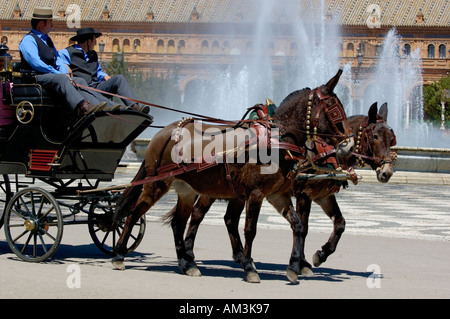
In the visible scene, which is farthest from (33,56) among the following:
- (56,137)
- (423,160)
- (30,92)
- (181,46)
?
(181,46)

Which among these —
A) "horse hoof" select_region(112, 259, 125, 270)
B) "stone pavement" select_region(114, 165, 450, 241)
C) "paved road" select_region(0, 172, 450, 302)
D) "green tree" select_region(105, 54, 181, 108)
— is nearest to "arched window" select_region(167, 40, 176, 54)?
"green tree" select_region(105, 54, 181, 108)

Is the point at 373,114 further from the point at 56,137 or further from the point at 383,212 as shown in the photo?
the point at 383,212

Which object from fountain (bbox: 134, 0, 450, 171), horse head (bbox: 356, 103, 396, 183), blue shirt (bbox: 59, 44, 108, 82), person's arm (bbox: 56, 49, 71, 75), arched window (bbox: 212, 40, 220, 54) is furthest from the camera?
arched window (bbox: 212, 40, 220, 54)

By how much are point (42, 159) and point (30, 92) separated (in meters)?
0.48

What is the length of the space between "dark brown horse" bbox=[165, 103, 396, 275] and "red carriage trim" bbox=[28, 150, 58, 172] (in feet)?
3.02

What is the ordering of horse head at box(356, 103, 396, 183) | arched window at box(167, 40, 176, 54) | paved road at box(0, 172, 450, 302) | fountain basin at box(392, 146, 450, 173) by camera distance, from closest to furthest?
paved road at box(0, 172, 450, 302) < horse head at box(356, 103, 396, 183) < fountain basin at box(392, 146, 450, 173) < arched window at box(167, 40, 176, 54)

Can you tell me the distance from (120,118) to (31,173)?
752 mm

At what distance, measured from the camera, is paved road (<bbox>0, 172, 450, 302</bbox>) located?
5.46m

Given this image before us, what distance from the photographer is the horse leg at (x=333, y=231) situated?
257 inches

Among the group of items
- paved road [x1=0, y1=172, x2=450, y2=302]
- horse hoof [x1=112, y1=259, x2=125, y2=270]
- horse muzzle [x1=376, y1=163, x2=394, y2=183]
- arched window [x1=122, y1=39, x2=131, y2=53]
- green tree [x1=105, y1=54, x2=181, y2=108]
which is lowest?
paved road [x1=0, y1=172, x2=450, y2=302]

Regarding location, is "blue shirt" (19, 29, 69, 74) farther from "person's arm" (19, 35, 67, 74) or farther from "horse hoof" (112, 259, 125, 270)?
"horse hoof" (112, 259, 125, 270)

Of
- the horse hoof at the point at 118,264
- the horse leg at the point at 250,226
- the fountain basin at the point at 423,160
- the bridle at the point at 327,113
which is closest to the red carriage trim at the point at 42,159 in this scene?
the horse hoof at the point at 118,264

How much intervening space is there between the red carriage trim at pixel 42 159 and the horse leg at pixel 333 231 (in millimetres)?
1935

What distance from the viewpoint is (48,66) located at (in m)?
6.66
